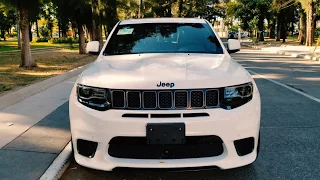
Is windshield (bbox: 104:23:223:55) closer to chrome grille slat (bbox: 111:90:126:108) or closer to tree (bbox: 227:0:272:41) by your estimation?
chrome grille slat (bbox: 111:90:126:108)

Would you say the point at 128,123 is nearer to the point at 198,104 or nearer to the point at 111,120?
the point at 111,120

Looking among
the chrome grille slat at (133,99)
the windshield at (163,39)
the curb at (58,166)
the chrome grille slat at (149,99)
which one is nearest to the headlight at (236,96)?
the chrome grille slat at (149,99)

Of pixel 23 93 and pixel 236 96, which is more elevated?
pixel 236 96

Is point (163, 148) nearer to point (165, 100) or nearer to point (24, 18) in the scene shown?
point (165, 100)

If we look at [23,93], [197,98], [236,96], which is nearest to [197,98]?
[197,98]

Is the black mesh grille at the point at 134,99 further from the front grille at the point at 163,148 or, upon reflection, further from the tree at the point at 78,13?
the tree at the point at 78,13

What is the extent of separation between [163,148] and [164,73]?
707mm

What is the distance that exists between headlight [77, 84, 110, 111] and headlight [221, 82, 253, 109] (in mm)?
1089

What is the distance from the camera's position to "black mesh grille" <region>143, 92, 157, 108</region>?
3.34 m

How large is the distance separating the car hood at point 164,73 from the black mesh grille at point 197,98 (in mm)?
66

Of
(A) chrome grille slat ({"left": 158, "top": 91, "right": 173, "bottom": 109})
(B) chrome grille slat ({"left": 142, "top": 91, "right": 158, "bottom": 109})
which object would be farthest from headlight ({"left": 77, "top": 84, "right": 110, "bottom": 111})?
(A) chrome grille slat ({"left": 158, "top": 91, "right": 173, "bottom": 109})

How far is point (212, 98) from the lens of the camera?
11.1 ft

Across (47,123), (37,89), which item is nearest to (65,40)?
(37,89)

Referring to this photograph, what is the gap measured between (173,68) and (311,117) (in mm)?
3857
